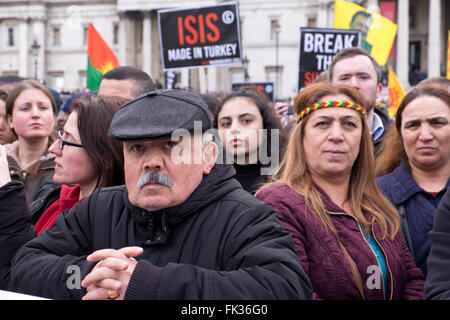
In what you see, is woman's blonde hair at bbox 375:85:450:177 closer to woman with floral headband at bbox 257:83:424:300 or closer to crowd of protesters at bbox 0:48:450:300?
crowd of protesters at bbox 0:48:450:300

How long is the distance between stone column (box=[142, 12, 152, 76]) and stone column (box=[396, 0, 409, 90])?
23.7m

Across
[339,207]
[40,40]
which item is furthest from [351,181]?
[40,40]

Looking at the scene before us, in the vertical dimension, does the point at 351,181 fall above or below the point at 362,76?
below

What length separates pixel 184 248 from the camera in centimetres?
229

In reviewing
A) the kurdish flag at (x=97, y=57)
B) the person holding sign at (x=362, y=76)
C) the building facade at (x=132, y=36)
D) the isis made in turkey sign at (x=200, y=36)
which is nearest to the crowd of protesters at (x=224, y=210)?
the person holding sign at (x=362, y=76)

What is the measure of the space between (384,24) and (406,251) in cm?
741

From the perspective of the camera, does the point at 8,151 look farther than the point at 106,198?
Yes

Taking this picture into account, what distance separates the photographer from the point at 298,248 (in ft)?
9.21

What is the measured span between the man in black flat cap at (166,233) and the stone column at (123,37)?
176 ft

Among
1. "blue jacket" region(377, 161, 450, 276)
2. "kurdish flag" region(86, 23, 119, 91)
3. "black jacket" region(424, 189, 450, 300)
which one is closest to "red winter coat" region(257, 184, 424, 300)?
"blue jacket" region(377, 161, 450, 276)

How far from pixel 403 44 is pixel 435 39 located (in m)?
1.95

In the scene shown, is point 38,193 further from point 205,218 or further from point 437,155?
point 437,155

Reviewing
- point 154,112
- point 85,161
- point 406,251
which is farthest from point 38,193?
point 406,251

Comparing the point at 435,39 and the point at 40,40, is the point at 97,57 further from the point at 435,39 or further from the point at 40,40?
the point at 40,40
